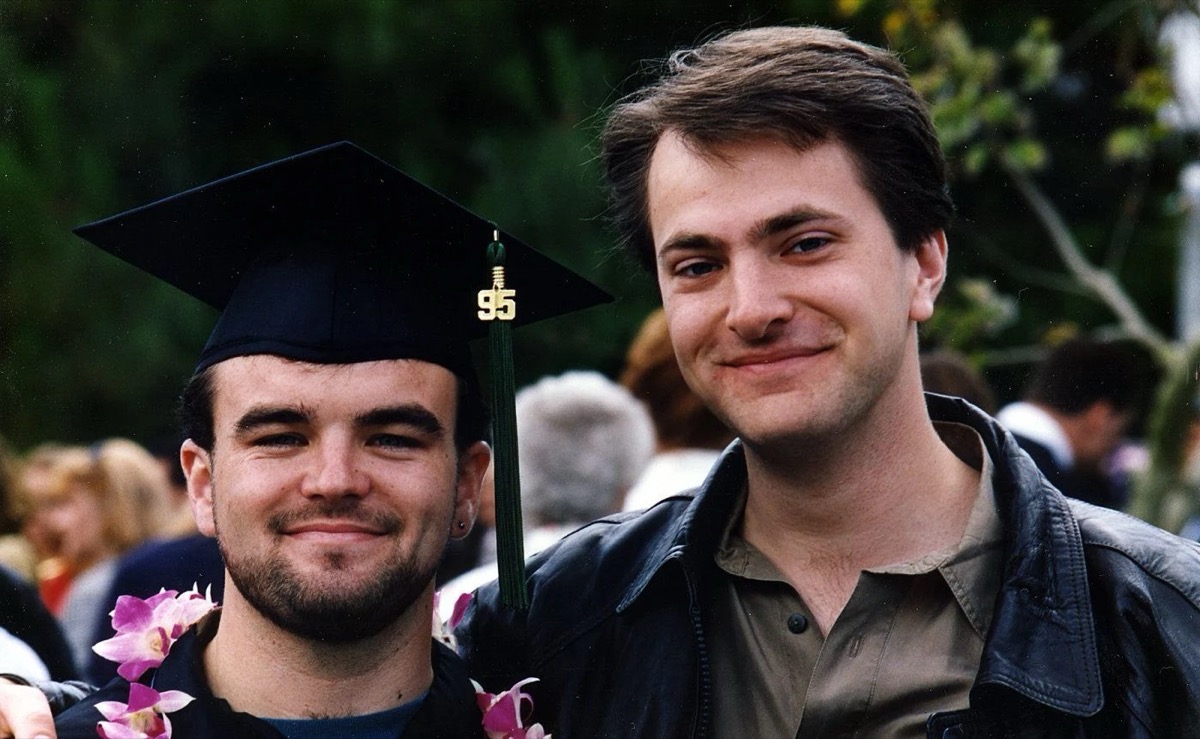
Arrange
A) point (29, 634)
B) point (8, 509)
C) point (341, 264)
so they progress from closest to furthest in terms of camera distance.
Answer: point (341, 264) → point (29, 634) → point (8, 509)

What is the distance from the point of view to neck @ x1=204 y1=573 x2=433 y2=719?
2.52m

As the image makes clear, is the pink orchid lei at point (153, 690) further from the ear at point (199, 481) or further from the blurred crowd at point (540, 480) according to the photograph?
the blurred crowd at point (540, 480)

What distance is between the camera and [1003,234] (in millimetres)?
7676

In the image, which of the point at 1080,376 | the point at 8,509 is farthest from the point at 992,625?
the point at 8,509

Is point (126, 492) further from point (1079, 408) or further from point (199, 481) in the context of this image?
point (1079, 408)

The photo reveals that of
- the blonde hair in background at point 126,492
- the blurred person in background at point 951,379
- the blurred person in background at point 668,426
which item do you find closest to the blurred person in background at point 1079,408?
the blurred person in background at point 951,379

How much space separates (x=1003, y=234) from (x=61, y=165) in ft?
16.6

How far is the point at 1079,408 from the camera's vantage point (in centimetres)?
519

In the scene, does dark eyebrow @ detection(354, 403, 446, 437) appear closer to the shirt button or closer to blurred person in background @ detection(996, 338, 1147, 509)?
the shirt button

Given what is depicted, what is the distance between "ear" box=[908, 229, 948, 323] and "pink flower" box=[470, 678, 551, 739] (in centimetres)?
96

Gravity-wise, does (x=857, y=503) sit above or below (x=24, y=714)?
above

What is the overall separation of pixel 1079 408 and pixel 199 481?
3.42 meters

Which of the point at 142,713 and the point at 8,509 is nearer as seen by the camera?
the point at 142,713

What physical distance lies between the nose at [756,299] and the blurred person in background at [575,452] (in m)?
1.71
